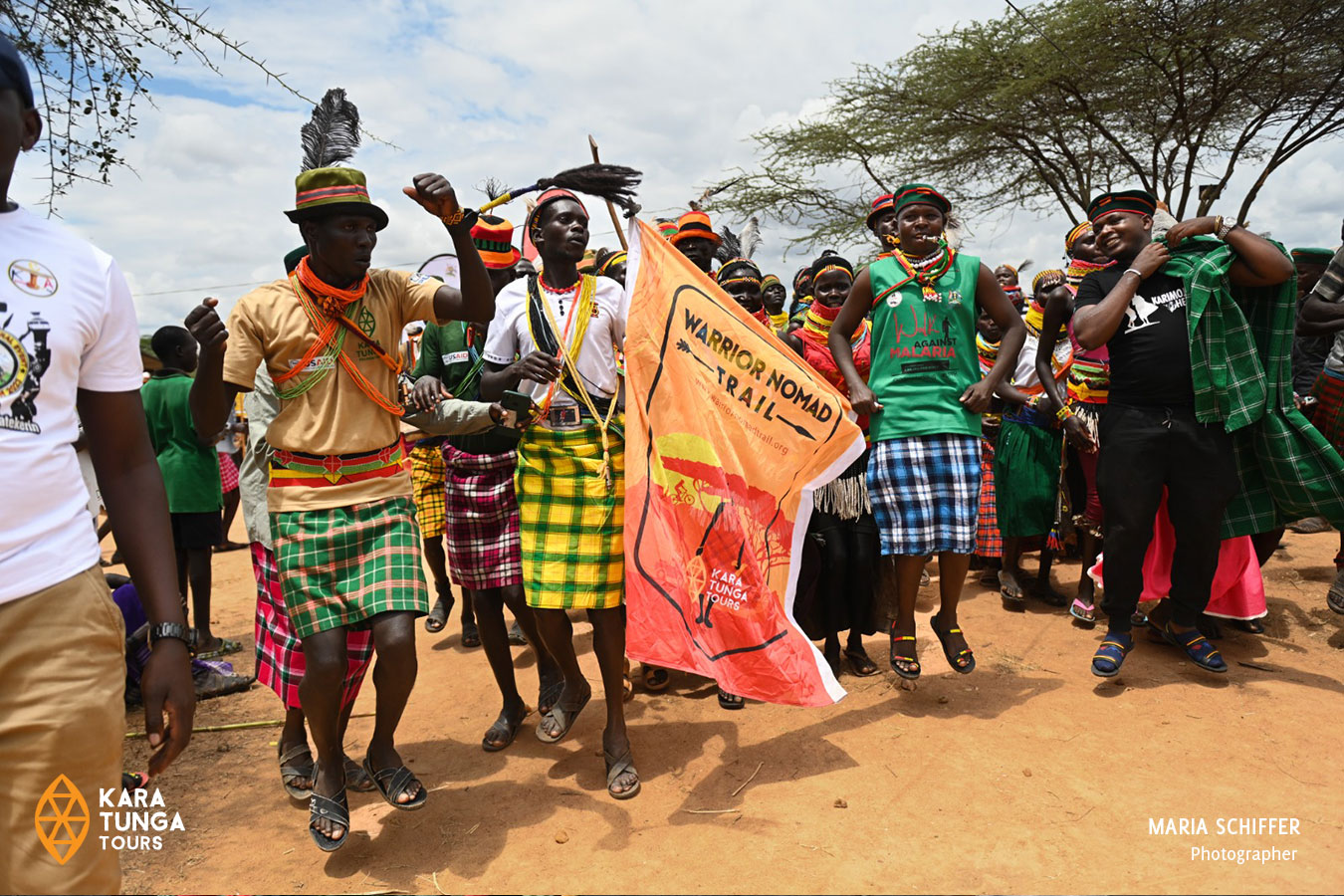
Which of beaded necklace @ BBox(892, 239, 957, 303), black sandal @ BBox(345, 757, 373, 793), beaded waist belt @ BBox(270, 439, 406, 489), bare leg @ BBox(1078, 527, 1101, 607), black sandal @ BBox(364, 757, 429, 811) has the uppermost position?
beaded necklace @ BBox(892, 239, 957, 303)

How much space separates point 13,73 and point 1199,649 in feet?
17.6

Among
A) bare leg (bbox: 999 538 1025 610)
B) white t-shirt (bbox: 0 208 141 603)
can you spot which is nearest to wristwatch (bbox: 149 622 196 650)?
white t-shirt (bbox: 0 208 141 603)

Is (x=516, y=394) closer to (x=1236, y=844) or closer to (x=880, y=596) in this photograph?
(x=880, y=596)

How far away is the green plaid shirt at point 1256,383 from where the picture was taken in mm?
4355

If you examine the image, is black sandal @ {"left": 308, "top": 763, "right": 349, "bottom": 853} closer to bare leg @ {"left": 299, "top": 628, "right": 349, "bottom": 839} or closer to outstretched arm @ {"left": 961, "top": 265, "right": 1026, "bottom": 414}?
bare leg @ {"left": 299, "top": 628, "right": 349, "bottom": 839}

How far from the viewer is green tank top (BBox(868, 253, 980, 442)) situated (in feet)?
14.2

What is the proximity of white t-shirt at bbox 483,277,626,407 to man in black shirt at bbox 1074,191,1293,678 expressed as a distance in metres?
2.44

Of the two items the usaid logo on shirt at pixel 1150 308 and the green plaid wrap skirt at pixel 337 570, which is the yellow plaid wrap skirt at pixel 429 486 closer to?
the green plaid wrap skirt at pixel 337 570

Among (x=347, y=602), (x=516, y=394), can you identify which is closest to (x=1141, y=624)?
(x=516, y=394)

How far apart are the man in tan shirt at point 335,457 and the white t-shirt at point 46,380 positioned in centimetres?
124

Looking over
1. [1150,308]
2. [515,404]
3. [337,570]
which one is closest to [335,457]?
[337,570]

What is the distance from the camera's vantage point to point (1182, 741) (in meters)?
3.83

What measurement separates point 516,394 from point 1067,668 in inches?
134

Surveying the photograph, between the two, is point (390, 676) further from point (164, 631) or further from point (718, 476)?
point (718, 476)
